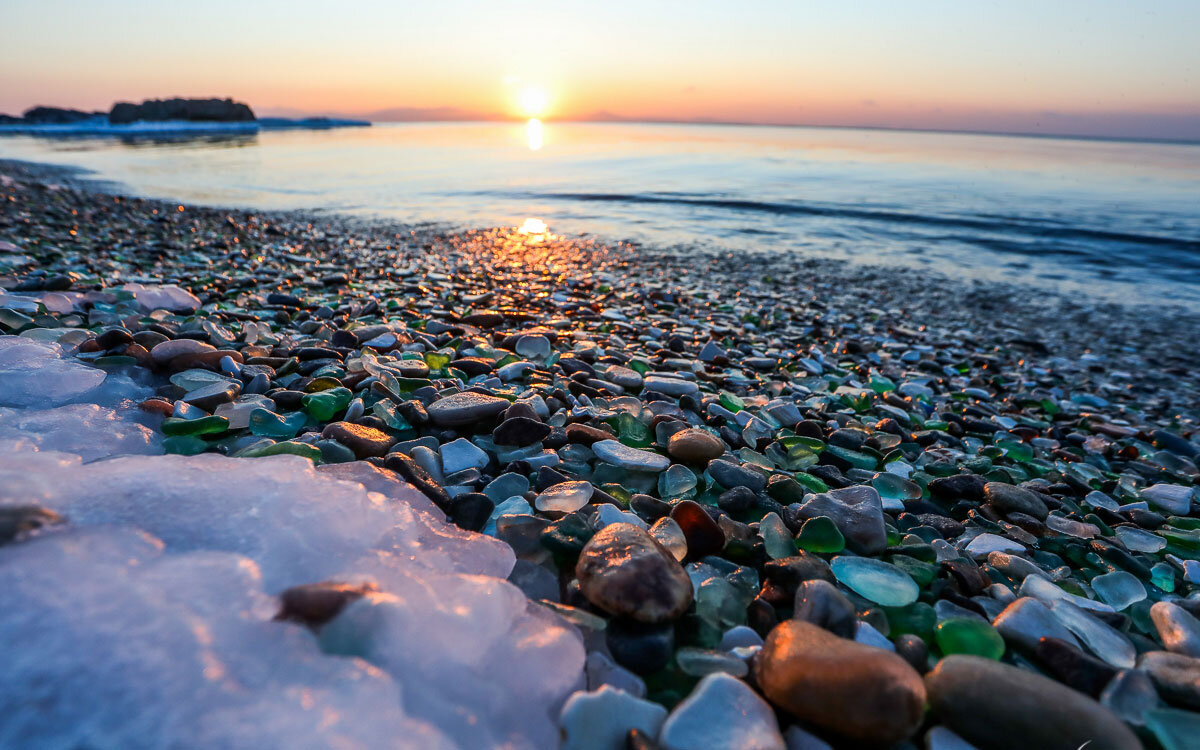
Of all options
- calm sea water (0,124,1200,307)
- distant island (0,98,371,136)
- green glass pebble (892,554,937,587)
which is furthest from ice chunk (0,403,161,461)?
distant island (0,98,371,136)

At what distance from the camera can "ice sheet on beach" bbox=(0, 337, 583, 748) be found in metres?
0.91

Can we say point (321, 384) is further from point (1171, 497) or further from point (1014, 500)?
point (1171, 497)

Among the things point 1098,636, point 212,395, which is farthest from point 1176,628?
point 212,395

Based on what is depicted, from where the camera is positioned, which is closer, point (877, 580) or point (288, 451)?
point (877, 580)

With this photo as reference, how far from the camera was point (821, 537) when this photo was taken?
5.64 feet

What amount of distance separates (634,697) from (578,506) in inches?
27.2

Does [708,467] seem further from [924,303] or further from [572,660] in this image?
[924,303]

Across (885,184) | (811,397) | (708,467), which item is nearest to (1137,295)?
(811,397)

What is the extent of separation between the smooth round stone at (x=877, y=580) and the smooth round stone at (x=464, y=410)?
1.29m

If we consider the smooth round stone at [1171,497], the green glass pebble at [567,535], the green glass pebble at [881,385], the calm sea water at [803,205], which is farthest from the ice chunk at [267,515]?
the calm sea water at [803,205]

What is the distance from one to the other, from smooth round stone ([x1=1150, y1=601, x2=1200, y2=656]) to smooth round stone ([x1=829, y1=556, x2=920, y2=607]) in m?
0.59

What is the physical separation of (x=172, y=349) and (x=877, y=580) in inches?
109

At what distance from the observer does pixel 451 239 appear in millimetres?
9016

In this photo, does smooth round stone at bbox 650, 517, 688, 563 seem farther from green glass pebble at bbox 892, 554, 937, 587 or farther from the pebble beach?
green glass pebble at bbox 892, 554, 937, 587
